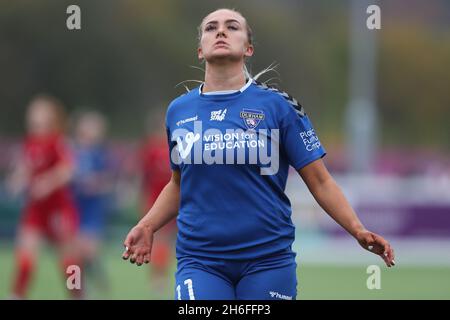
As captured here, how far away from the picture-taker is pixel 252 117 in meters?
6.27

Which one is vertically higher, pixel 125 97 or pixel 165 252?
pixel 125 97

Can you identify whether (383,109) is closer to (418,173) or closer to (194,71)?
(194,71)

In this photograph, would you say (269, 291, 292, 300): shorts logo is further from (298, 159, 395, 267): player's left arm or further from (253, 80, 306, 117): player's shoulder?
(253, 80, 306, 117): player's shoulder

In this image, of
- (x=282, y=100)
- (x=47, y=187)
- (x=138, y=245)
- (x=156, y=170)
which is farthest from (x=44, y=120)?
(x=282, y=100)

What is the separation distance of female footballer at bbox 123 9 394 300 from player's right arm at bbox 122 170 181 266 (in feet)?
0.04

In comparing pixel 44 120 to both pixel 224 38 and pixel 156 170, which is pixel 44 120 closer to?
pixel 156 170

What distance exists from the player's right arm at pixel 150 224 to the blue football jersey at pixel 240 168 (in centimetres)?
23

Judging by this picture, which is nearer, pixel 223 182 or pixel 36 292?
pixel 223 182

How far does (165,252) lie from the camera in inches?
602

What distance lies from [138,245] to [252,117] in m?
1.01

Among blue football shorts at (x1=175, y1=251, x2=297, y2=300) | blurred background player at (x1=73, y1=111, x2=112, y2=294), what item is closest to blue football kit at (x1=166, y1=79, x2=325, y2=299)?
blue football shorts at (x1=175, y1=251, x2=297, y2=300)
